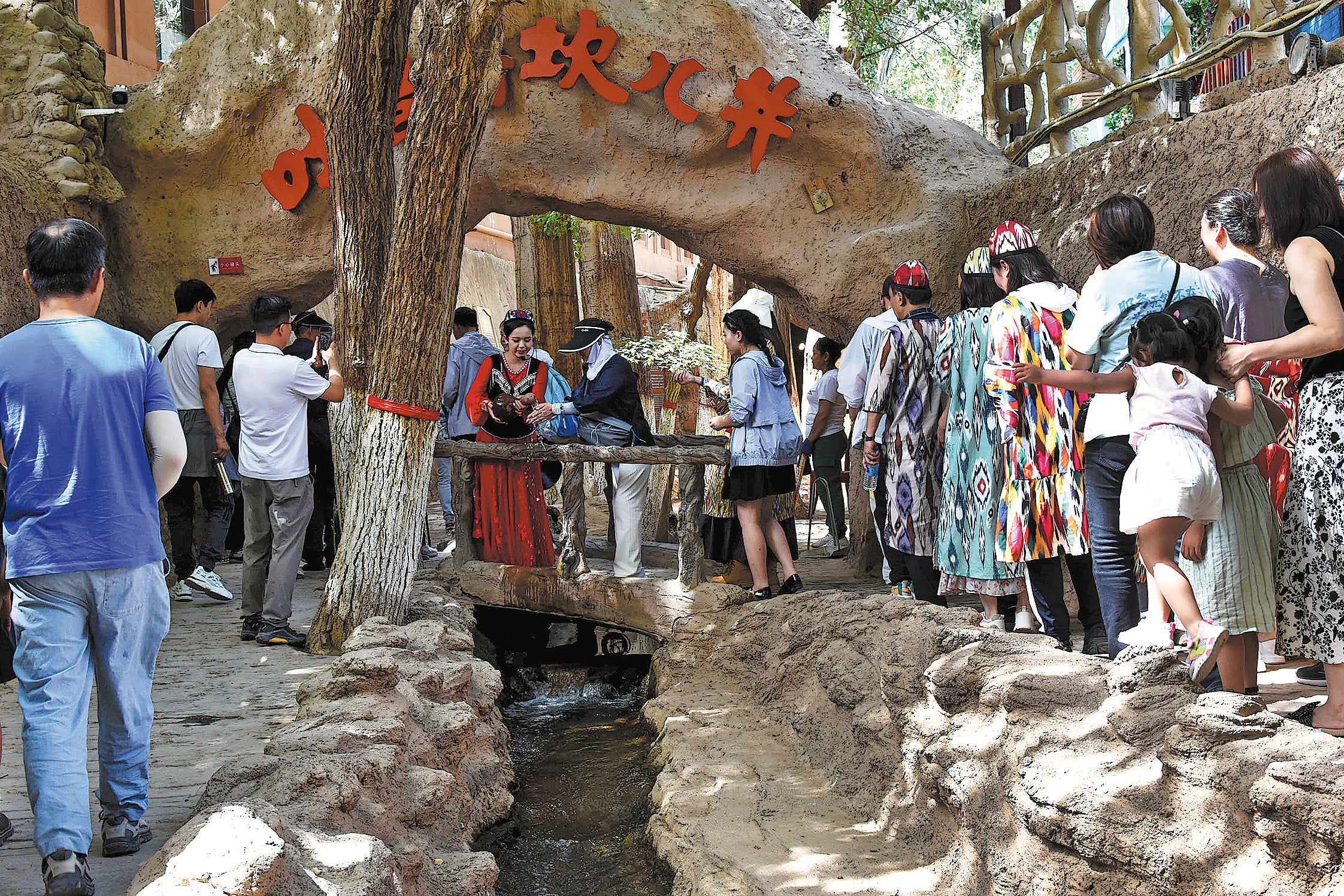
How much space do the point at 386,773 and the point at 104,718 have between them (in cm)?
88

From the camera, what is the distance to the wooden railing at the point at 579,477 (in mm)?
6070

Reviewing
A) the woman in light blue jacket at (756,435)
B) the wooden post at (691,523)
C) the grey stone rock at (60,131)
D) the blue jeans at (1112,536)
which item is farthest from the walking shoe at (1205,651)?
the grey stone rock at (60,131)

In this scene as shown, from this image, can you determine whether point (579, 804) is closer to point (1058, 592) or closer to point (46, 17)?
point (1058, 592)

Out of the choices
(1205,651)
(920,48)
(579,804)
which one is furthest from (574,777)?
(920,48)

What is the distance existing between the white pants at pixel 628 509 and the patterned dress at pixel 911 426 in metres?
1.63

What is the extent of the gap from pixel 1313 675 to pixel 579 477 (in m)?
4.03

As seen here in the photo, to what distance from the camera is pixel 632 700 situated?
6535mm

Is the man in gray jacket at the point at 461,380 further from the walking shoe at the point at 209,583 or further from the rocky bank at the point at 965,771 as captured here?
the rocky bank at the point at 965,771

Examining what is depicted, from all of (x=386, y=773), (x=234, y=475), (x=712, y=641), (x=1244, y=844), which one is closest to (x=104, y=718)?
(x=386, y=773)

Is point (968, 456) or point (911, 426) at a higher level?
point (911, 426)

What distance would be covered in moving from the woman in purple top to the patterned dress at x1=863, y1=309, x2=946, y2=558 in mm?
1487

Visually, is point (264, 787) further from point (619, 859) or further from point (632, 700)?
point (632, 700)

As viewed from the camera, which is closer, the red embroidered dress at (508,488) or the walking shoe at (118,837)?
the walking shoe at (118,837)

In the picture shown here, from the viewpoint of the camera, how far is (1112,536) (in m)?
3.56
